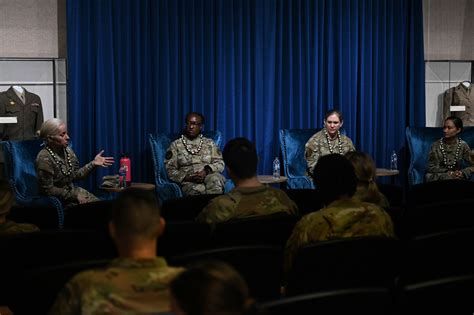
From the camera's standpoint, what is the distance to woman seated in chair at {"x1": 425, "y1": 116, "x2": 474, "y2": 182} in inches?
301

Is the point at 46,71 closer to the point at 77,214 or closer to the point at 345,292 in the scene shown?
the point at 77,214

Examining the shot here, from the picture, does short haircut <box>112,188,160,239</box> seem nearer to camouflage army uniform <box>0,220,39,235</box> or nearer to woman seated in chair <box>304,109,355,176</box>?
camouflage army uniform <box>0,220,39,235</box>

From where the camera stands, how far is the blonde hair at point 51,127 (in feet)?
19.9

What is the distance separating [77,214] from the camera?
426cm

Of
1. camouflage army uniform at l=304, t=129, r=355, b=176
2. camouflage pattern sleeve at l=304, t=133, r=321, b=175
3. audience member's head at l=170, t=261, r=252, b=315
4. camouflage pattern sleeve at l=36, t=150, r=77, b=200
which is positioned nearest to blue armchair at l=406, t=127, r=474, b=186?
camouflage army uniform at l=304, t=129, r=355, b=176

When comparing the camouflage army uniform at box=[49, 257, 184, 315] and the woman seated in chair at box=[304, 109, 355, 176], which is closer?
the camouflage army uniform at box=[49, 257, 184, 315]

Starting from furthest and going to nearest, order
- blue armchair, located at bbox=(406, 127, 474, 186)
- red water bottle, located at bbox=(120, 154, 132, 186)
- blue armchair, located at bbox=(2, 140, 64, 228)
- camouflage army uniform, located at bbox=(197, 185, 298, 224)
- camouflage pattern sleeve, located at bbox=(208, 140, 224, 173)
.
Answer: blue armchair, located at bbox=(406, 127, 474, 186) < camouflage pattern sleeve, located at bbox=(208, 140, 224, 173) < red water bottle, located at bbox=(120, 154, 132, 186) < blue armchair, located at bbox=(2, 140, 64, 228) < camouflage army uniform, located at bbox=(197, 185, 298, 224)

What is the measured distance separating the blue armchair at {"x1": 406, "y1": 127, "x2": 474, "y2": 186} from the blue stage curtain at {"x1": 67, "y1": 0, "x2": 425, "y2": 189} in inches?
18.4

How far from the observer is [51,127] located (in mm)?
6121

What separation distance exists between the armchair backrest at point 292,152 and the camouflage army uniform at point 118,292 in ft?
18.9

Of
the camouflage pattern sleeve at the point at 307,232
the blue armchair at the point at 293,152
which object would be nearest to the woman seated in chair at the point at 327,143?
the blue armchair at the point at 293,152

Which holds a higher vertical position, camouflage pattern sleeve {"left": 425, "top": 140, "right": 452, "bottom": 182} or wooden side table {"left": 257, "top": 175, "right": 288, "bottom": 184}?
camouflage pattern sleeve {"left": 425, "top": 140, "right": 452, "bottom": 182}

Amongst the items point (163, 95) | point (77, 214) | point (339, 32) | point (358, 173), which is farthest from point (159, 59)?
point (358, 173)

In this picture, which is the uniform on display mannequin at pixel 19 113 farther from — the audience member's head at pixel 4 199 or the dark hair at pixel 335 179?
the dark hair at pixel 335 179
